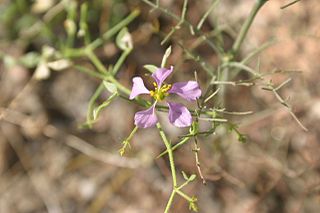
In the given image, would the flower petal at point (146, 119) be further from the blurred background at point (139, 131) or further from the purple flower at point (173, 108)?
the blurred background at point (139, 131)

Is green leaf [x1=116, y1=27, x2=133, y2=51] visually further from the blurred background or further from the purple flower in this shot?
the blurred background

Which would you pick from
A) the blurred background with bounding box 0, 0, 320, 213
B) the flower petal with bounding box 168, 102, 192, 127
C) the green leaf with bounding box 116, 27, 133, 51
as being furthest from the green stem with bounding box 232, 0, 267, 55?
the blurred background with bounding box 0, 0, 320, 213

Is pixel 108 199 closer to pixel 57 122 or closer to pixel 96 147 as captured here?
pixel 96 147

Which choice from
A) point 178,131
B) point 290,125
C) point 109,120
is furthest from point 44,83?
point 290,125

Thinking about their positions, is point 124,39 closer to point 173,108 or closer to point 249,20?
point 249,20

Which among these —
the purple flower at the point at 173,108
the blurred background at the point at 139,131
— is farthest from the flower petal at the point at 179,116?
the blurred background at the point at 139,131

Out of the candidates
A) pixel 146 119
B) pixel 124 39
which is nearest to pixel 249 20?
pixel 124 39

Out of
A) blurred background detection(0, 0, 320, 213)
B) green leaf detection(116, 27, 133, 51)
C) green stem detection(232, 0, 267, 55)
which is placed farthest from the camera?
blurred background detection(0, 0, 320, 213)
